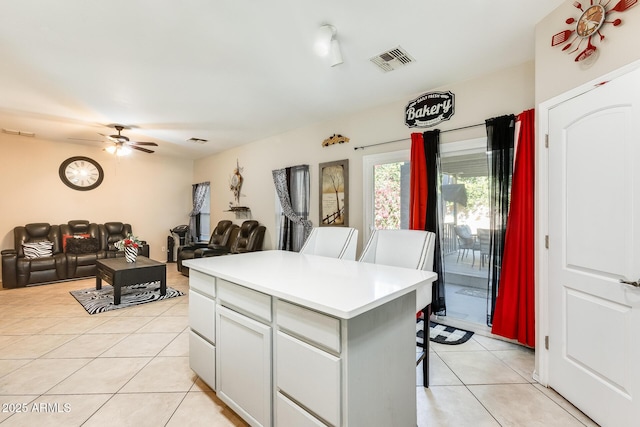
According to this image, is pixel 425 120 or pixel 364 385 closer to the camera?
pixel 364 385

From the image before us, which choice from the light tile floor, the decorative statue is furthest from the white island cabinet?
the decorative statue

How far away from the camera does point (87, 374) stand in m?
2.22

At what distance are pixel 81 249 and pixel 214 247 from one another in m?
2.39

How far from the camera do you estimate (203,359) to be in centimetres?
196

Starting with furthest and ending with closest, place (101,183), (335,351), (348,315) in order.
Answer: (101,183) < (335,351) < (348,315)

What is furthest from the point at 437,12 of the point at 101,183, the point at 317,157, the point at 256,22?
the point at 101,183

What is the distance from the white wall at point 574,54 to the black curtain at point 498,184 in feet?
1.87

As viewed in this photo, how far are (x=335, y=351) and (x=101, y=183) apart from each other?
7033mm

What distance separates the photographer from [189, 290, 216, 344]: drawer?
1.86 m

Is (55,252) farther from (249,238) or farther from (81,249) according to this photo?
(249,238)

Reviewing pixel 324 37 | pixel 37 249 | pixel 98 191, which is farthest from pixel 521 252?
pixel 98 191

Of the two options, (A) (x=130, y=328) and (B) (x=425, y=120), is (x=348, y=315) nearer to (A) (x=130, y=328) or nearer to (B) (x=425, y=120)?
(B) (x=425, y=120)

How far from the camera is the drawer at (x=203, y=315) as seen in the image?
1.86 metres

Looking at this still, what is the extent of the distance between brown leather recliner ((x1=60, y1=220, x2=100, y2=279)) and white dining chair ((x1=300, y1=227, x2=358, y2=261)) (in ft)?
15.5
